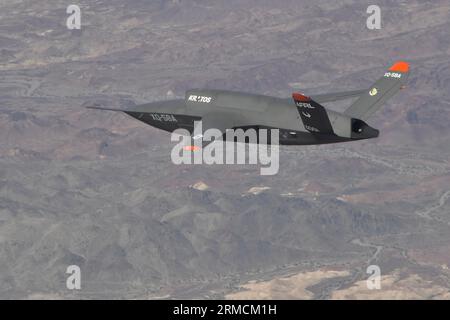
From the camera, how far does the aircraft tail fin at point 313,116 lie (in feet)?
247

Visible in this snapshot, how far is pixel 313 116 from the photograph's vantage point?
254 ft

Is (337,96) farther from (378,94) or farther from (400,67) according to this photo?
(400,67)

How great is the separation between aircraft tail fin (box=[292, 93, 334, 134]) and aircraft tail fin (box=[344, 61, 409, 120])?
269cm

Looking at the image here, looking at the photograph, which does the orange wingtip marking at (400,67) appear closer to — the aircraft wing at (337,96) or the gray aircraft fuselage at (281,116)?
the gray aircraft fuselage at (281,116)

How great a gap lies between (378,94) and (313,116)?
696 cm

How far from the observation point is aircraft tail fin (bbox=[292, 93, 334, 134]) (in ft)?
247

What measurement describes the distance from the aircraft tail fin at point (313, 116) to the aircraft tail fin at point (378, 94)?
2.69 meters

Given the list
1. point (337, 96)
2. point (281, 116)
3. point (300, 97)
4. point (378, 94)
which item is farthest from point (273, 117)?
point (378, 94)

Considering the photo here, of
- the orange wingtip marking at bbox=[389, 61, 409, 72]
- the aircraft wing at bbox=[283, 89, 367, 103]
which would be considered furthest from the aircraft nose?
the orange wingtip marking at bbox=[389, 61, 409, 72]

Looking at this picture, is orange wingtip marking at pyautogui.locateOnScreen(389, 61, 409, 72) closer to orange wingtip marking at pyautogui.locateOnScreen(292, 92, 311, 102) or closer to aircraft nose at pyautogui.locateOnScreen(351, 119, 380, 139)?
aircraft nose at pyautogui.locateOnScreen(351, 119, 380, 139)

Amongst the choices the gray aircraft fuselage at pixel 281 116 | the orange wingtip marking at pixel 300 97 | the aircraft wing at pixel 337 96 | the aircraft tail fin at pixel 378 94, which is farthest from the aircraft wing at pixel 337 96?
the orange wingtip marking at pixel 300 97

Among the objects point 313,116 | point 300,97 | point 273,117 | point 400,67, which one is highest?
point 400,67
